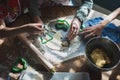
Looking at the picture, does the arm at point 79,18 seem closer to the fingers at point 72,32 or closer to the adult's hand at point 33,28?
the fingers at point 72,32

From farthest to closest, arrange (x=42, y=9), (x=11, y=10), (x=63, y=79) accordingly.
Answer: (x=42, y=9)
(x=11, y=10)
(x=63, y=79)

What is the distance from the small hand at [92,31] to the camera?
1.02 metres

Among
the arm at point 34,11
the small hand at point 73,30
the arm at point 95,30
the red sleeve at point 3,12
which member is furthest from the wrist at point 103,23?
the red sleeve at point 3,12

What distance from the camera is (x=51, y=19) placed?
110cm

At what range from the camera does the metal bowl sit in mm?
914

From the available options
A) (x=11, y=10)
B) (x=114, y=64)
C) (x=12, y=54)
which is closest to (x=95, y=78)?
(x=114, y=64)

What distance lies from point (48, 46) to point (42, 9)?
9.2 inches

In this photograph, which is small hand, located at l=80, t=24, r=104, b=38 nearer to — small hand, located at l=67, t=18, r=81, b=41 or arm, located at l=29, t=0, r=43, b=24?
small hand, located at l=67, t=18, r=81, b=41

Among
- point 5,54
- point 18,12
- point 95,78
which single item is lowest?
point 95,78

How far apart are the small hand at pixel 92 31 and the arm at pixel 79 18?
0.04 metres

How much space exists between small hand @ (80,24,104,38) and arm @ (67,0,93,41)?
0.12ft

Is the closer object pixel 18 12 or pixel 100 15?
pixel 18 12

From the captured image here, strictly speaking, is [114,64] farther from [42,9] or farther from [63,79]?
[42,9]

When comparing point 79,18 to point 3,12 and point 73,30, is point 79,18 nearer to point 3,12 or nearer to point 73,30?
point 73,30
